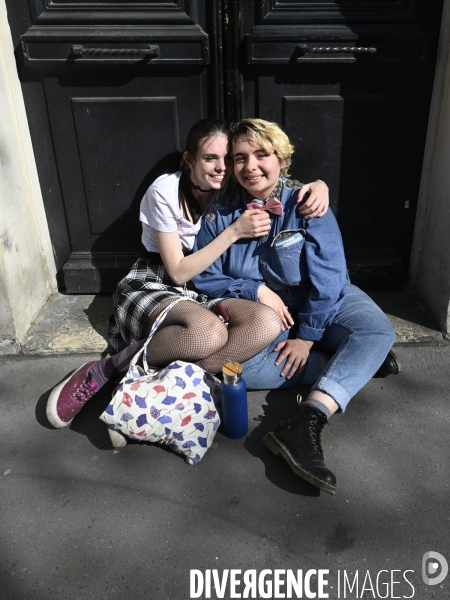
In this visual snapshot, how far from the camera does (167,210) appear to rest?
2.65m

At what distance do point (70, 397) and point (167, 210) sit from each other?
1.00 meters

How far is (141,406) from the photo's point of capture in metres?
2.23

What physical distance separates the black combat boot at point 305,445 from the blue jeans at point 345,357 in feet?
0.50

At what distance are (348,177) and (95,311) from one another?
5.65 feet

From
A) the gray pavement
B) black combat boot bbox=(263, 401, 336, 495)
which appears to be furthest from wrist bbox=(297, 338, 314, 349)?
black combat boot bbox=(263, 401, 336, 495)

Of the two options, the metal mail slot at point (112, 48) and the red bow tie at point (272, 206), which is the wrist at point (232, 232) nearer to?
the red bow tie at point (272, 206)

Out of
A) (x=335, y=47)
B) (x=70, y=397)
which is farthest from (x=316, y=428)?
(x=335, y=47)

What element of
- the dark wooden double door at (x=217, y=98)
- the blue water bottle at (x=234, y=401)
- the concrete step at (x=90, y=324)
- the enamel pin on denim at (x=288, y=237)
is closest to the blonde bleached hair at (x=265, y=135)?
the enamel pin on denim at (x=288, y=237)

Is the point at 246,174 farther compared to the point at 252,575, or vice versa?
the point at 246,174

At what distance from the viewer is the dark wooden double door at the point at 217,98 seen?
2857 mm

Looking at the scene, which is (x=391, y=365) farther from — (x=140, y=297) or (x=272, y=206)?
(x=140, y=297)

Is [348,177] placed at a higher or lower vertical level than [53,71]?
lower

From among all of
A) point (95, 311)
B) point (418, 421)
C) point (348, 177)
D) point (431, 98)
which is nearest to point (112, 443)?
point (95, 311)

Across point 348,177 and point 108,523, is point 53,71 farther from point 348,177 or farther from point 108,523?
point 108,523
